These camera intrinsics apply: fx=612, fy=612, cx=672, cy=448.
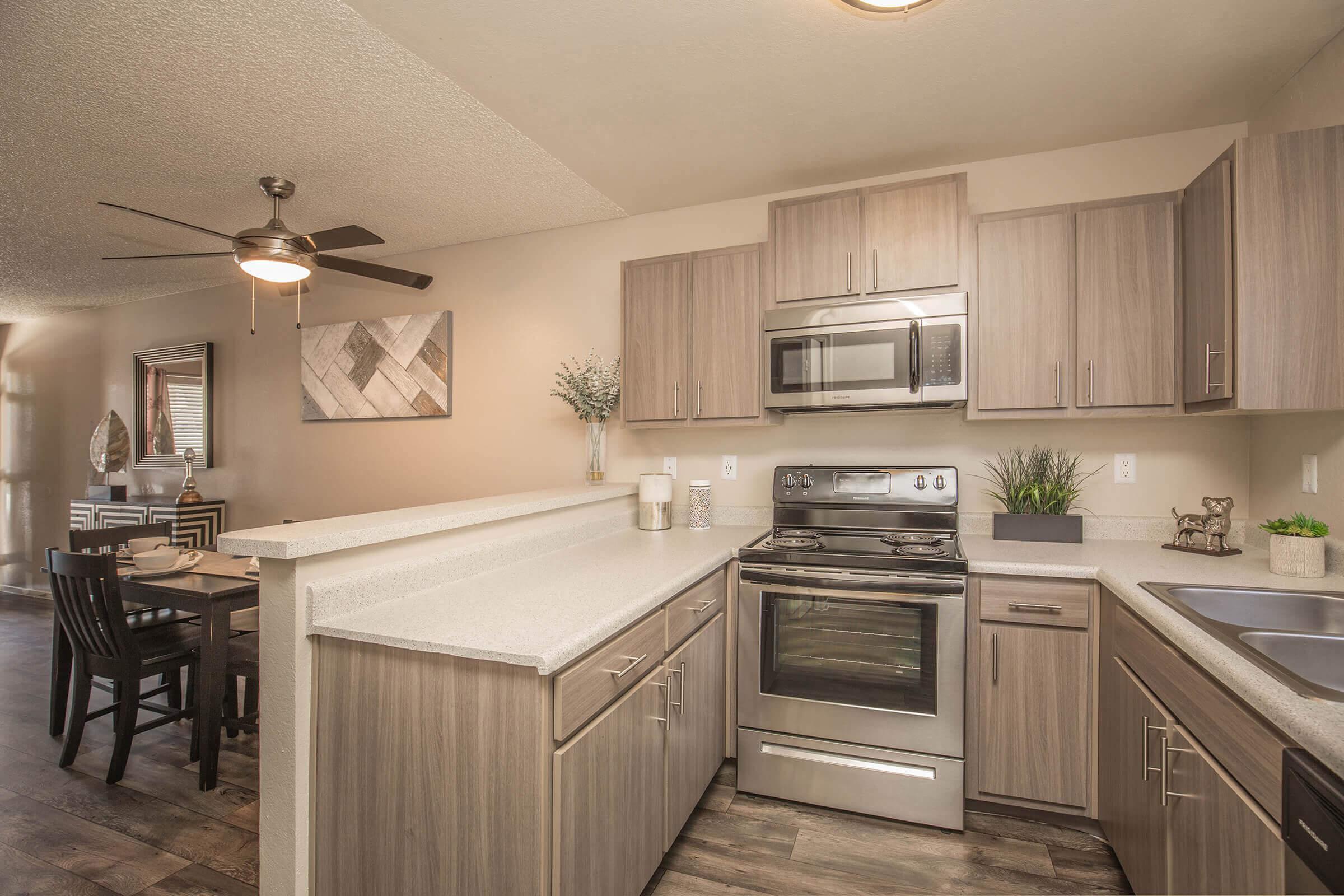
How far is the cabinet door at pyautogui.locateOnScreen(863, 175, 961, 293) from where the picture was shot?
234cm

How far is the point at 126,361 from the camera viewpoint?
5160mm

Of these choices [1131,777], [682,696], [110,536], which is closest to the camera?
[1131,777]

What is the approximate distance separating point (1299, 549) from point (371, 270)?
12.2 feet

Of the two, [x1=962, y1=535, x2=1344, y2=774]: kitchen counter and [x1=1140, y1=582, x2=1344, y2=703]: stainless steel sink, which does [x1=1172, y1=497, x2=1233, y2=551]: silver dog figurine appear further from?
[x1=1140, y1=582, x2=1344, y2=703]: stainless steel sink

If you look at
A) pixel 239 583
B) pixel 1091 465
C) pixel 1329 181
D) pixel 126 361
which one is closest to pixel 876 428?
pixel 1091 465

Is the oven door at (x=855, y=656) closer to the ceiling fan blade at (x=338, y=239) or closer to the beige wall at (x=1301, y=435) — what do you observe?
the beige wall at (x=1301, y=435)

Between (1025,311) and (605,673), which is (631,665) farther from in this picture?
(1025,311)

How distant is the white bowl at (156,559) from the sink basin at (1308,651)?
353 centimetres

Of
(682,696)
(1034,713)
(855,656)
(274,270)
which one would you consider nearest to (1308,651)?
(1034,713)

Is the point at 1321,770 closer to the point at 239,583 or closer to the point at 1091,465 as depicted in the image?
the point at 1091,465

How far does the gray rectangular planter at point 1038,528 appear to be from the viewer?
2389 mm

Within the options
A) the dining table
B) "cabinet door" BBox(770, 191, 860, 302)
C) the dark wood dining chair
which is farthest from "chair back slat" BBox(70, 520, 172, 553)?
"cabinet door" BBox(770, 191, 860, 302)

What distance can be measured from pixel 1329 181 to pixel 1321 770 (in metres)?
1.69

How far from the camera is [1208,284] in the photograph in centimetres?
193
